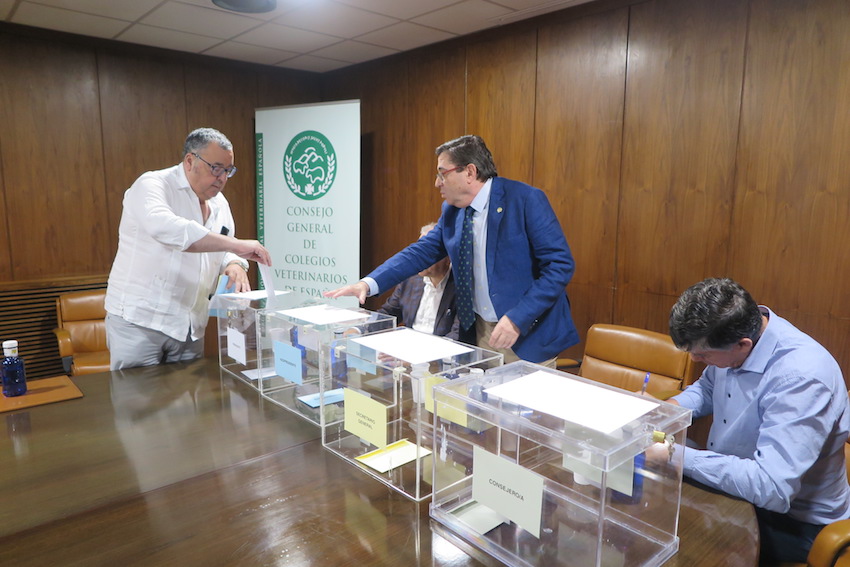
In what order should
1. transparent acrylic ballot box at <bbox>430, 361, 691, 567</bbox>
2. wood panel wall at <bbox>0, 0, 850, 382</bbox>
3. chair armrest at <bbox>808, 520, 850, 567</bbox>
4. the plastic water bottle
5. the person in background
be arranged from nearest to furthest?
transparent acrylic ballot box at <bbox>430, 361, 691, 567</bbox>, chair armrest at <bbox>808, 520, 850, 567</bbox>, the plastic water bottle, wood panel wall at <bbox>0, 0, 850, 382</bbox>, the person in background

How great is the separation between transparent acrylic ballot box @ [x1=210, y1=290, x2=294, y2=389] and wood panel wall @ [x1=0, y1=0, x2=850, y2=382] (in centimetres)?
208

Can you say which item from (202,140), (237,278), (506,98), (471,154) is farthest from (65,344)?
(506,98)

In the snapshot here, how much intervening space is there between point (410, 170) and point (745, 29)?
96.2 inches

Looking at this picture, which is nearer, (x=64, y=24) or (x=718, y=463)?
(x=718, y=463)

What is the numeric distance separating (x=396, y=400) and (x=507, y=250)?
1.00m

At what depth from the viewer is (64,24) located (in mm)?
3562

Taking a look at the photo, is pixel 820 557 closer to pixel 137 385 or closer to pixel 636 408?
pixel 636 408

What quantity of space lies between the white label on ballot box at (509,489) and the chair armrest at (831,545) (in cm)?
61

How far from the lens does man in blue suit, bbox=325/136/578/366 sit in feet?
6.57

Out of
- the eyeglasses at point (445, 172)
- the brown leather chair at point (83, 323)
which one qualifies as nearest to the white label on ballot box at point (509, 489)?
the eyeglasses at point (445, 172)

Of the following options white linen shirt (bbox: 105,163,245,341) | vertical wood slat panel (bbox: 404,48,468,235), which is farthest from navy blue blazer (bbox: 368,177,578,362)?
vertical wood slat panel (bbox: 404,48,468,235)

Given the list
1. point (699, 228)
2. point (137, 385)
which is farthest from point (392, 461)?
point (699, 228)

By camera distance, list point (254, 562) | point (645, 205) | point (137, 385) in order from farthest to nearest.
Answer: point (645, 205)
point (137, 385)
point (254, 562)

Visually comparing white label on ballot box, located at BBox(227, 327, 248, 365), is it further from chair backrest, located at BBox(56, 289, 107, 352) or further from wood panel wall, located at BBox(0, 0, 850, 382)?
wood panel wall, located at BBox(0, 0, 850, 382)
